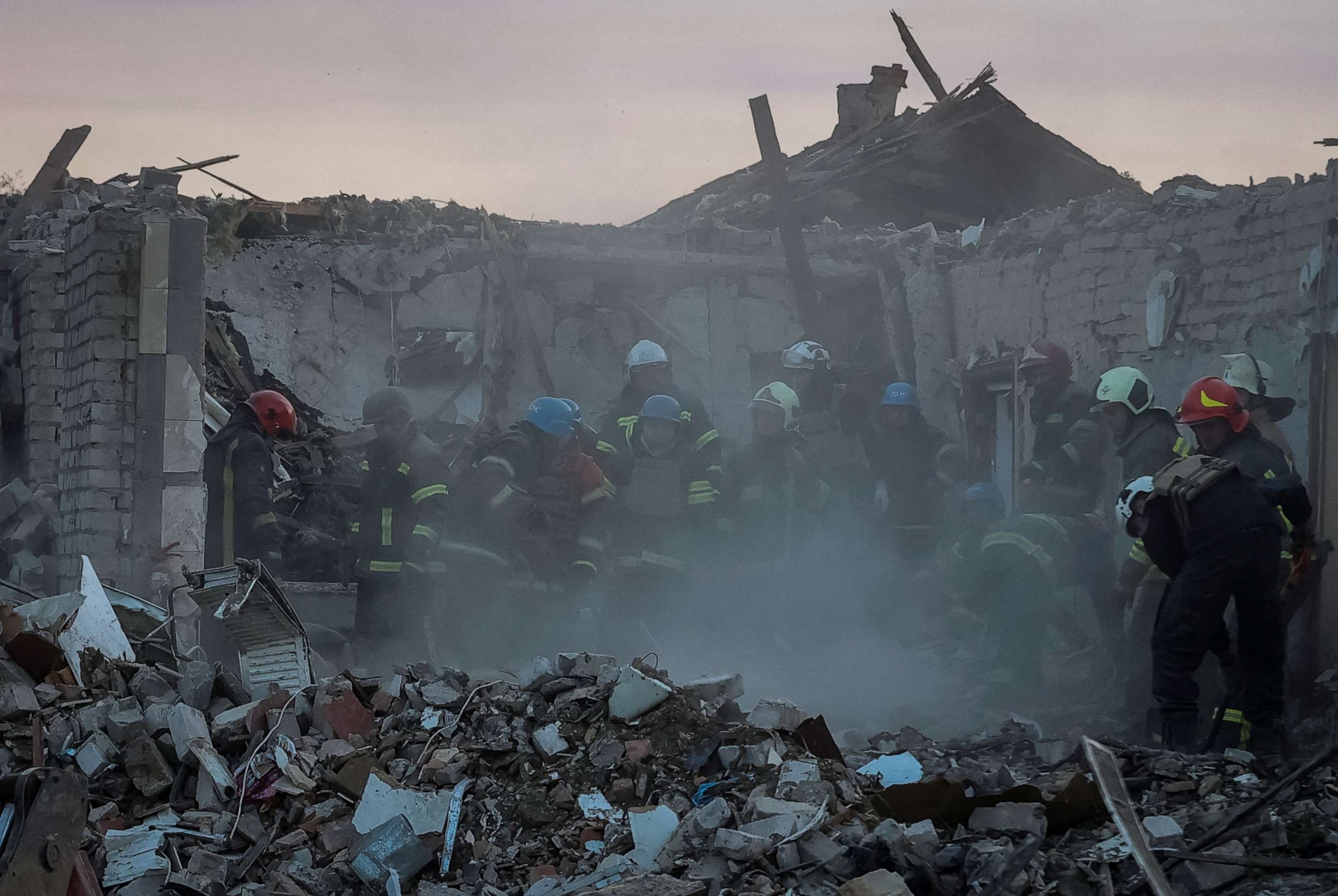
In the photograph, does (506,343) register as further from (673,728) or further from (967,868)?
(967,868)

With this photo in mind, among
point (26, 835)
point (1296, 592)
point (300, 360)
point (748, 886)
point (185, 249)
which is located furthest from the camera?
point (300, 360)

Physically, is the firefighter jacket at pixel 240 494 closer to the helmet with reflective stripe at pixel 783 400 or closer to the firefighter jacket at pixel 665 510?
the firefighter jacket at pixel 665 510

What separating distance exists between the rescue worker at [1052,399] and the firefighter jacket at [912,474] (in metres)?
1.05

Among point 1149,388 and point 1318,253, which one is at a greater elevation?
point 1318,253

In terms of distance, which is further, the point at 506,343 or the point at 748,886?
the point at 506,343

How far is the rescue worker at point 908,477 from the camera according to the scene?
31.6ft

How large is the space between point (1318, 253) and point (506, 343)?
636 centimetres

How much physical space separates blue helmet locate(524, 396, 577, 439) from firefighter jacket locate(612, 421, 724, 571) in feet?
1.65

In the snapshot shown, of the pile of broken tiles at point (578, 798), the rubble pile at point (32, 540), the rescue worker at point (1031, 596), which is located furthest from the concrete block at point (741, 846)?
the rubble pile at point (32, 540)

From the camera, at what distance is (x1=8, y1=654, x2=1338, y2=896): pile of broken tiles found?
168 inches

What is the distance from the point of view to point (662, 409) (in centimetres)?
883

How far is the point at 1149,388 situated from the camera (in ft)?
25.7

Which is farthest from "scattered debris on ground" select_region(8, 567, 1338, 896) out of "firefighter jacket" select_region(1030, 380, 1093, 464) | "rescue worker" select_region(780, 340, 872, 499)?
A: "rescue worker" select_region(780, 340, 872, 499)

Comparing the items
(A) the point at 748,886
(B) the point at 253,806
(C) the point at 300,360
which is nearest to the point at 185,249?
(C) the point at 300,360
